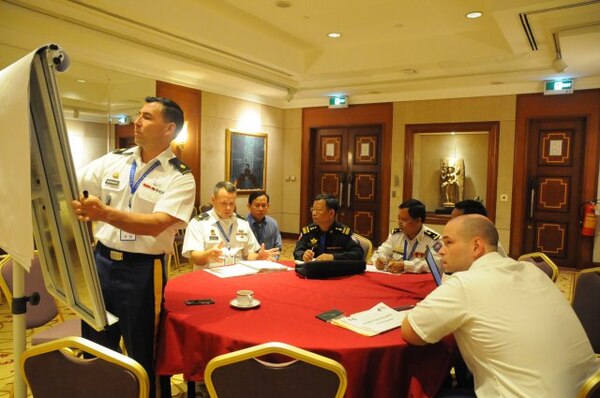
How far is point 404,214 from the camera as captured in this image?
3.66 meters

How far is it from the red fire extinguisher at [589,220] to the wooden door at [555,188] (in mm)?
177

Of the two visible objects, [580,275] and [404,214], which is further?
[404,214]

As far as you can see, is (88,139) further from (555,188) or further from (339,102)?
(555,188)

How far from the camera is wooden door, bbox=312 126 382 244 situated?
8680 millimetres

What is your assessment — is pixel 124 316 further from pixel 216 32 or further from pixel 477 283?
pixel 216 32

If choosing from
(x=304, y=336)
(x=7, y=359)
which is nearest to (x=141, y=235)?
(x=304, y=336)

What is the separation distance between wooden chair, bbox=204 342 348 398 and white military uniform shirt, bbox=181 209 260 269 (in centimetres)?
187

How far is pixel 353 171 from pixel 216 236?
18.7 feet

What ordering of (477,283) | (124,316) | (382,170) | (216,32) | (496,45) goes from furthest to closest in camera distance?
(382,170) → (496,45) → (216,32) → (124,316) → (477,283)

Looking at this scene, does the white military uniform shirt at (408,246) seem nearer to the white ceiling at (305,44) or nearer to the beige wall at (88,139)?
Answer: the white ceiling at (305,44)

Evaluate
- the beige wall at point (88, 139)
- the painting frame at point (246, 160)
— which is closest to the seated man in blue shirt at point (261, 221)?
the beige wall at point (88, 139)

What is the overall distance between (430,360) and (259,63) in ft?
18.2

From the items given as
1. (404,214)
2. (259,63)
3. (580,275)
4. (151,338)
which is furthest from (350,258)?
(259,63)

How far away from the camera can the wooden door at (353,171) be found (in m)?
8.68
